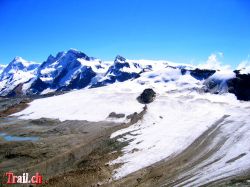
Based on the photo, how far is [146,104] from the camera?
10412cm

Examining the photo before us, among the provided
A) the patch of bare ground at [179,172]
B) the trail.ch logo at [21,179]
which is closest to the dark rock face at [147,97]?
the patch of bare ground at [179,172]

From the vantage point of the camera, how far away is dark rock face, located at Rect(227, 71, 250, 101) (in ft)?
348

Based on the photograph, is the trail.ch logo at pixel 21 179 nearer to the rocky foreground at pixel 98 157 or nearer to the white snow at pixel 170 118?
the rocky foreground at pixel 98 157

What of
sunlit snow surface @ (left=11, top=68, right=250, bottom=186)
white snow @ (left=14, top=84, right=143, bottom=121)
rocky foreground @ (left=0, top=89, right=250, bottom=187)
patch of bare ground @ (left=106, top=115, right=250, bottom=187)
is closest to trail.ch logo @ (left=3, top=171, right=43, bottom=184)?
rocky foreground @ (left=0, top=89, right=250, bottom=187)

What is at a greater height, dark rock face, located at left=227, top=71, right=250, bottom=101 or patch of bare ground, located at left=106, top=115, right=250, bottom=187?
dark rock face, located at left=227, top=71, right=250, bottom=101

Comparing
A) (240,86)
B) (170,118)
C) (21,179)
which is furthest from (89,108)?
(21,179)

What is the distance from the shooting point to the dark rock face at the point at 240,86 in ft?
348

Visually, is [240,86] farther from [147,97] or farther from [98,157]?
[98,157]

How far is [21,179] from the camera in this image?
41.7 m

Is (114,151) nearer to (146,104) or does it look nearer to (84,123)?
(84,123)

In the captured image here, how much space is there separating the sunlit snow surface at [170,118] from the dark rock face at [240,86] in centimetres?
332

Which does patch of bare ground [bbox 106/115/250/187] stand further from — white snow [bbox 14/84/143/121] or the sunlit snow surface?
white snow [bbox 14/84/143/121]

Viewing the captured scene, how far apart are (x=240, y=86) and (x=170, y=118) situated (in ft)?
149

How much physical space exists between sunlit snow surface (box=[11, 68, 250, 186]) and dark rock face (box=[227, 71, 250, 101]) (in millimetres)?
3318
